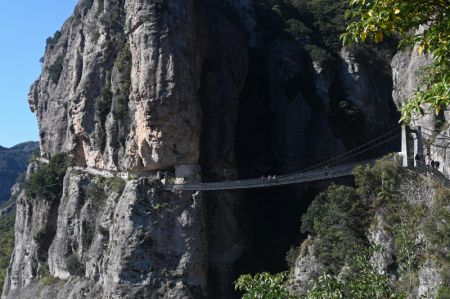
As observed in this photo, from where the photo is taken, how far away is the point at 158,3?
987 inches

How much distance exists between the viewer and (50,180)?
33.3 m

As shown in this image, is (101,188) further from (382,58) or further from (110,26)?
(382,58)

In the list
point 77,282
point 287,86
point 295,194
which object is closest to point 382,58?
point 287,86

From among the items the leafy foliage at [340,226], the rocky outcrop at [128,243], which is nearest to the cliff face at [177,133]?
the rocky outcrop at [128,243]

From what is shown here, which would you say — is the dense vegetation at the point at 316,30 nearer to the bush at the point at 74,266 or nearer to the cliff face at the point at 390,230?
the cliff face at the point at 390,230

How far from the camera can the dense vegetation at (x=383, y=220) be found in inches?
616

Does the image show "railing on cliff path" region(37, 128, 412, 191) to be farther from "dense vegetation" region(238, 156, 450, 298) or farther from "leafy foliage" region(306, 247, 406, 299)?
"leafy foliage" region(306, 247, 406, 299)

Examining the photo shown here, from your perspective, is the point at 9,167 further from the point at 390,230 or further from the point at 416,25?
the point at 416,25

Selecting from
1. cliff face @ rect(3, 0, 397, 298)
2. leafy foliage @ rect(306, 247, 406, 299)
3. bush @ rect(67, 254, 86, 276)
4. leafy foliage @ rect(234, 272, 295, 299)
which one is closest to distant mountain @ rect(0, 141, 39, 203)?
cliff face @ rect(3, 0, 397, 298)

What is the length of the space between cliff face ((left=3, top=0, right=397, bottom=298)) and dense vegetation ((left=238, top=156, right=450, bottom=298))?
5.08 m

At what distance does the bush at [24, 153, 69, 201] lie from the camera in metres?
33.3

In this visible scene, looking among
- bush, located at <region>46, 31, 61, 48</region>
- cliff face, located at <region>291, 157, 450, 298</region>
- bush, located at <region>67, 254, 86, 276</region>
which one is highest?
bush, located at <region>46, 31, 61, 48</region>

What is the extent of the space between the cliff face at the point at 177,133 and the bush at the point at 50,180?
61 centimetres

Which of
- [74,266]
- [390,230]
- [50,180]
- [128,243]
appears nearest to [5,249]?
[50,180]
